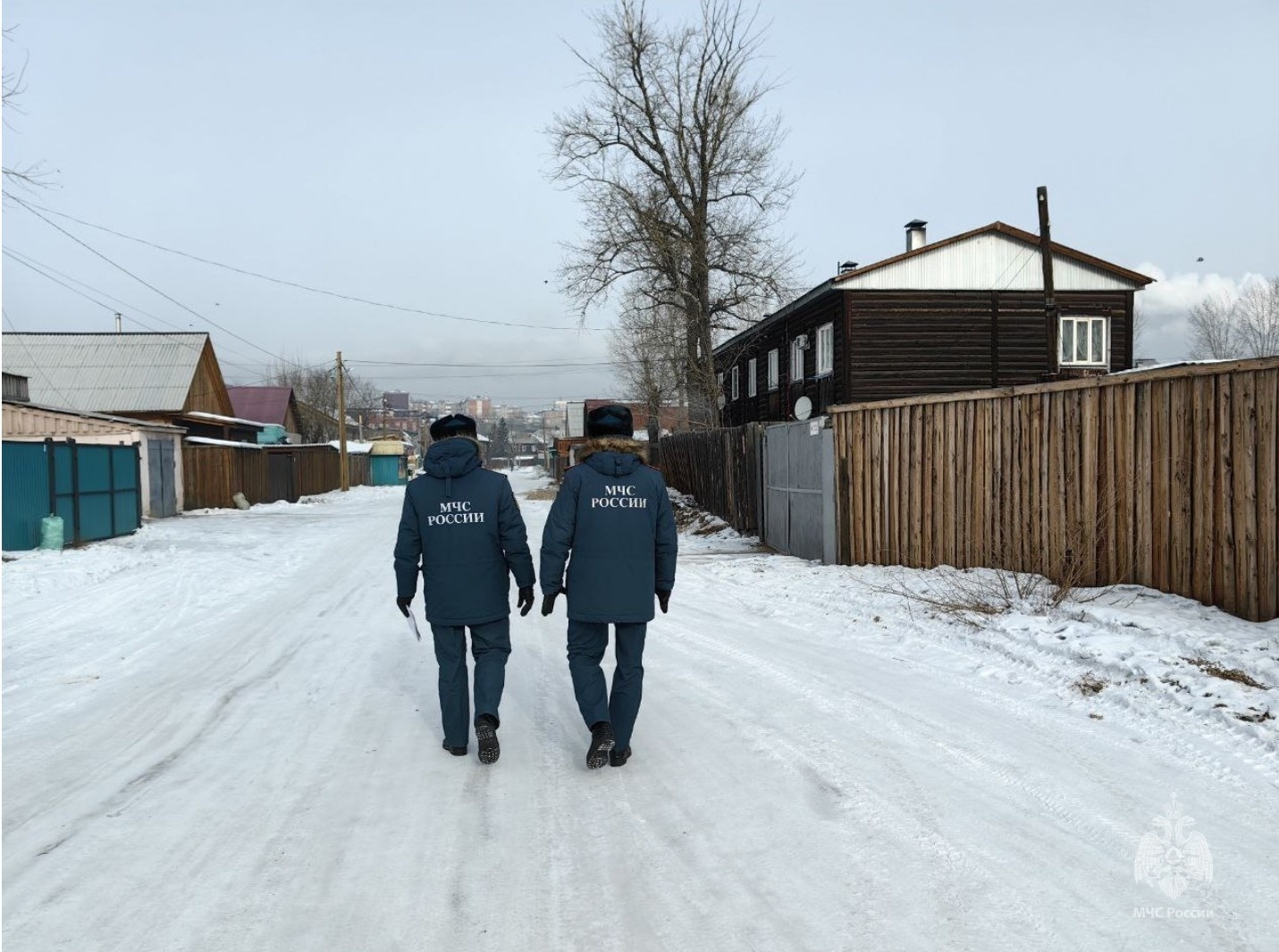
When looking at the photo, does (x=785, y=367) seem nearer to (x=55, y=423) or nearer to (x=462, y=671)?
(x=55, y=423)

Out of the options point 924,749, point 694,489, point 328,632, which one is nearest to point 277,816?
point 924,749

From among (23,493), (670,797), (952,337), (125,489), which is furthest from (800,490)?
(125,489)

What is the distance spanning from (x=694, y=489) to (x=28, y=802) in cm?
1878

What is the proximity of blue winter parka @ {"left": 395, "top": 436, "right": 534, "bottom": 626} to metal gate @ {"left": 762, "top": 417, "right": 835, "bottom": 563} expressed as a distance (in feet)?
24.0

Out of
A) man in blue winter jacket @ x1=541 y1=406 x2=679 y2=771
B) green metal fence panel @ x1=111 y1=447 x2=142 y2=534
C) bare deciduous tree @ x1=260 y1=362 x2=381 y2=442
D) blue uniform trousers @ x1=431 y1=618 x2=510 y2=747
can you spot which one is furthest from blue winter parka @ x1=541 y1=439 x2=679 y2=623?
bare deciduous tree @ x1=260 y1=362 x2=381 y2=442

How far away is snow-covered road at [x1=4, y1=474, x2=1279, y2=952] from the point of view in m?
2.77

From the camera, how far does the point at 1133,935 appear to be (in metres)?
2.65

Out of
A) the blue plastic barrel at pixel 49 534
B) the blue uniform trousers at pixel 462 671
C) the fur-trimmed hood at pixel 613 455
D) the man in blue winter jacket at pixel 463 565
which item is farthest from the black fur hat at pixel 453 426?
the blue plastic barrel at pixel 49 534

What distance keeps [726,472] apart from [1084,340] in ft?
37.3

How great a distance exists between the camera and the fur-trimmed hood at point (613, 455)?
4254 millimetres

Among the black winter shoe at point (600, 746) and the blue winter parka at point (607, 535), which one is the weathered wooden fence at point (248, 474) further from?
the black winter shoe at point (600, 746)

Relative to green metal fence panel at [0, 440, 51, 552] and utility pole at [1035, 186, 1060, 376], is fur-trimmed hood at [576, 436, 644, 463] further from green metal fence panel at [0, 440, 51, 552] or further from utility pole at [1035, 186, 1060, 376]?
utility pole at [1035, 186, 1060, 376]
